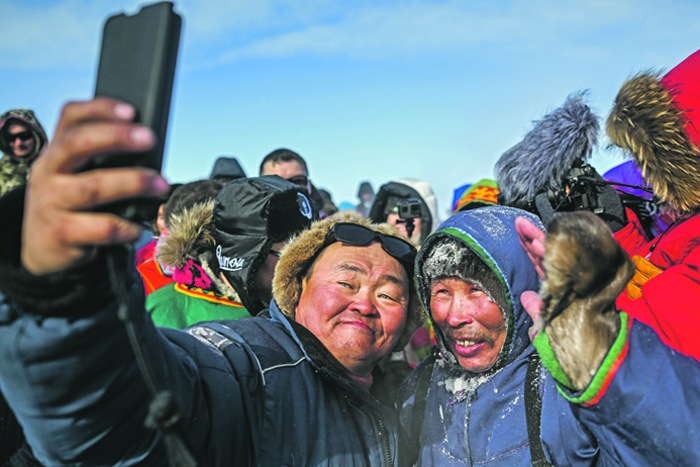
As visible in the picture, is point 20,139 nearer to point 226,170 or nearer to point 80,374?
point 226,170

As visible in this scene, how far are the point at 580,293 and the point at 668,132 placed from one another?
1.41m

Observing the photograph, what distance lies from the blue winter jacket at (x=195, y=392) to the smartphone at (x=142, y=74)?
237 mm

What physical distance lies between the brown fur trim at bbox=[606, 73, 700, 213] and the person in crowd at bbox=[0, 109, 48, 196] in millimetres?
4469

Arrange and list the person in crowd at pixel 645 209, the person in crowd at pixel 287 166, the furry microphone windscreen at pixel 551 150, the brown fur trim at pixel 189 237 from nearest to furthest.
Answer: the person in crowd at pixel 645 209, the brown fur trim at pixel 189 237, the furry microphone windscreen at pixel 551 150, the person in crowd at pixel 287 166

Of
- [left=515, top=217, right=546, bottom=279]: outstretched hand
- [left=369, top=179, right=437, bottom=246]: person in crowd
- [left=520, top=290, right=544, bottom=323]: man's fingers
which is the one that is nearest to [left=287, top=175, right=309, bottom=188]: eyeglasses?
[left=369, top=179, right=437, bottom=246]: person in crowd

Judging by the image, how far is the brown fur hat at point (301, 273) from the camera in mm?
2213

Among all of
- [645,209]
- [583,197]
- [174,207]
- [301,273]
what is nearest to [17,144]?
[174,207]

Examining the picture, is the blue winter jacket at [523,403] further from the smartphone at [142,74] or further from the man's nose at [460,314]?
the smartphone at [142,74]

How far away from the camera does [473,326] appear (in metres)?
1.99

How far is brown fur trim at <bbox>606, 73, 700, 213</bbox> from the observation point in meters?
2.00

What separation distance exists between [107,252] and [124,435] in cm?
46

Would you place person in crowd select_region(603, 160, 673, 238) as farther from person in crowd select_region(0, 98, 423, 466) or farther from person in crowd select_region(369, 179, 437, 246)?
person in crowd select_region(369, 179, 437, 246)

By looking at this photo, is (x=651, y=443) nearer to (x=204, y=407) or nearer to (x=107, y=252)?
(x=204, y=407)

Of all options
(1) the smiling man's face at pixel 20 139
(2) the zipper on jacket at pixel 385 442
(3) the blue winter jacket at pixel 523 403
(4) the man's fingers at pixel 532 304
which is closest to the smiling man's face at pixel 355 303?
(3) the blue winter jacket at pixel 523 403
